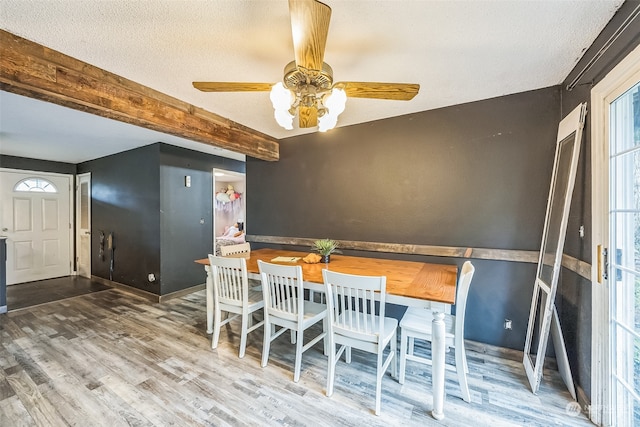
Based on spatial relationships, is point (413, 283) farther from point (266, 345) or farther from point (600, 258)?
point (266, 345)

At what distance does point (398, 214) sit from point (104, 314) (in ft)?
12.5

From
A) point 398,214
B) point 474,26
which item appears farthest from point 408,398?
point 474,26

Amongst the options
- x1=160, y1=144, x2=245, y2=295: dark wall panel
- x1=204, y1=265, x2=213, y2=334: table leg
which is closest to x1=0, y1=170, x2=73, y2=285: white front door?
x1=160, y1=144, x2=245, y2=295: dark wall panel

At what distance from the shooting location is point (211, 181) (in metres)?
4.85

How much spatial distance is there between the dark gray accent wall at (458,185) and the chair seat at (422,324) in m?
0.75

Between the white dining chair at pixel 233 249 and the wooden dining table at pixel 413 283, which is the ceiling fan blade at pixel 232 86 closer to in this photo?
the wooden dining table at pixel 413 283

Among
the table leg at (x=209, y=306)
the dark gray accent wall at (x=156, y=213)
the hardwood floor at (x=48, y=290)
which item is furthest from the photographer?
the dark gray accent wall at (x=156, y=213)

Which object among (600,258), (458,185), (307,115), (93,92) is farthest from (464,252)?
(93,92)

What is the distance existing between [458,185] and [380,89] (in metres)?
1.50

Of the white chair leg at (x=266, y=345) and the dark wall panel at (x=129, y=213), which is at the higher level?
the dark wall panel at (x=129, y=213)

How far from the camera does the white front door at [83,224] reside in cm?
528

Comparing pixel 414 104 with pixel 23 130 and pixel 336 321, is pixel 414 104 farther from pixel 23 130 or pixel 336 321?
pixel 23 130

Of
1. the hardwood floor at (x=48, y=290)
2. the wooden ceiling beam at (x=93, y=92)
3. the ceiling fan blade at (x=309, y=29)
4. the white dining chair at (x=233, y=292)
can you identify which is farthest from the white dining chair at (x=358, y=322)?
the hardwood floor at (x=48, y=290)

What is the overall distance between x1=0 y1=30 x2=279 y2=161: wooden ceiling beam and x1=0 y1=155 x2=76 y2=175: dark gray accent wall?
4367mm
